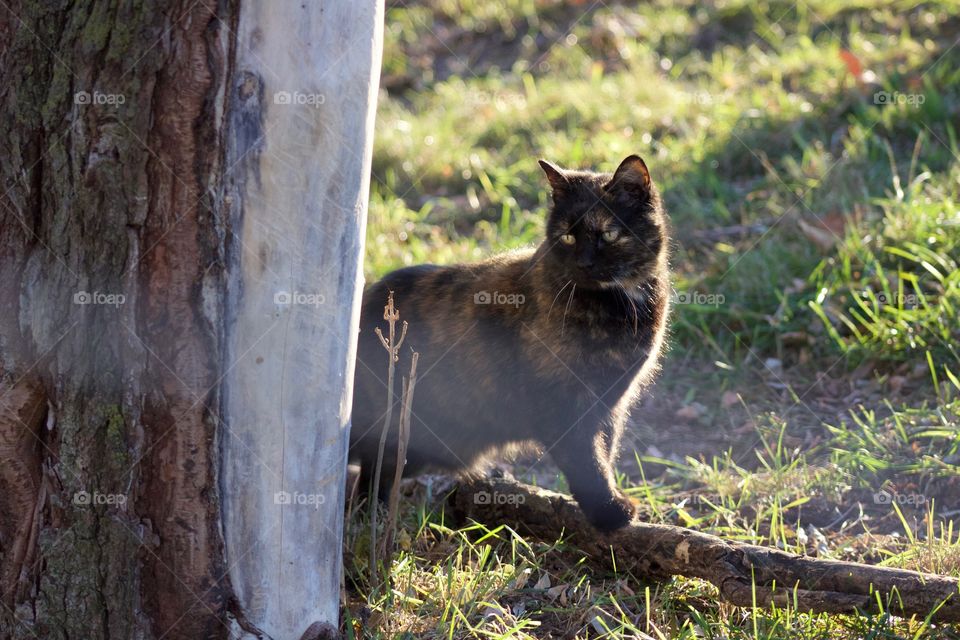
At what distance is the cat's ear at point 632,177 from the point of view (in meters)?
3.31

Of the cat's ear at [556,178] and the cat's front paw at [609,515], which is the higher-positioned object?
the cat's ear at [556,178]

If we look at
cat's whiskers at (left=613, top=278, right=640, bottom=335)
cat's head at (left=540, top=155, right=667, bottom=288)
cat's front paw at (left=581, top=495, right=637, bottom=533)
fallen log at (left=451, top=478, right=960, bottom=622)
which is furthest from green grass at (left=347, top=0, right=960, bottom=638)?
cat's head at (left=540, top=155, right=667, bottom=288)

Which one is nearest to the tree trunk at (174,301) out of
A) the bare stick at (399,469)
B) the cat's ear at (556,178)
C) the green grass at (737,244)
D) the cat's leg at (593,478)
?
the bare stick at (399,469)

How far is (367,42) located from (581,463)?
1735 mm

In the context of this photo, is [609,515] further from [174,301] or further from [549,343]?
[174,301]

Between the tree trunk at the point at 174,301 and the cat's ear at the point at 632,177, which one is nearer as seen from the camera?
the tree trunk at the point at 174,301


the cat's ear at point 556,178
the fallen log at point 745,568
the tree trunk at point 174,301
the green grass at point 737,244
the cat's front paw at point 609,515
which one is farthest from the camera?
the cat's ear at point 556,178

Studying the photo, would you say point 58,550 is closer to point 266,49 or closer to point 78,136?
point 78,136

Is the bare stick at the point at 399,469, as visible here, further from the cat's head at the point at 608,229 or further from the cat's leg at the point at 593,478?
the cat's head at the point at 608,229

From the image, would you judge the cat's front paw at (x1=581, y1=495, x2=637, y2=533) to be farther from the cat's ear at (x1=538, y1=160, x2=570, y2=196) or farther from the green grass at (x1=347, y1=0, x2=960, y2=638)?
the cat's ear at (x1=538, y1=160, x2=570, y2=196)

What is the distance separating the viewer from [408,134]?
6.88 m

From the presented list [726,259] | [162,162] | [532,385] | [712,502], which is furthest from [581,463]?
[726,259]

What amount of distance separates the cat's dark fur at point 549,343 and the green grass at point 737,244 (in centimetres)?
30

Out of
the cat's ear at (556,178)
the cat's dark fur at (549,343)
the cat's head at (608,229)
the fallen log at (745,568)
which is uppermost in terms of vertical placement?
the cat's ear at (556,178)
